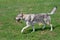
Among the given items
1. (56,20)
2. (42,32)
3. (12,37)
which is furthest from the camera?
(56,20)

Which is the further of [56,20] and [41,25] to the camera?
[56,20]

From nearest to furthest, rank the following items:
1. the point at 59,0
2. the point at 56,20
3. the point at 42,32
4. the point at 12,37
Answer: the point at 12,37, the point at 42,32, the point at 56,20, the point at 59,0

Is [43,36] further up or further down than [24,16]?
further down

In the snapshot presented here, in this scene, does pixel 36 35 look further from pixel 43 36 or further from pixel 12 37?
pixel 12 37

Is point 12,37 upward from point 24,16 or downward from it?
downward

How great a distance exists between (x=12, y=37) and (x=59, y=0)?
1358 cm

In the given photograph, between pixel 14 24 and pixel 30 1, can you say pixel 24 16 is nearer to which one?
pixel 14 24

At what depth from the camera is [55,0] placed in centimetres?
2414

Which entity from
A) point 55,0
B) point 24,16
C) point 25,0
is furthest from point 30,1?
point 24,16

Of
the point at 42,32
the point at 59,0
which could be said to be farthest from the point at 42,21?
the point at 59,0

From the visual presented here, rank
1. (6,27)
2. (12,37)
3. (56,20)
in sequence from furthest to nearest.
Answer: (56,20), (6,27), (12,37)

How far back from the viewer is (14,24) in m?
13.8

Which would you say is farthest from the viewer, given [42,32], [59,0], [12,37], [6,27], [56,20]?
[59,0]

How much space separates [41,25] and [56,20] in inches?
73.5
